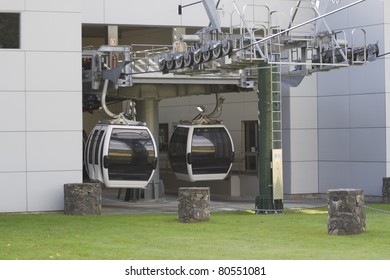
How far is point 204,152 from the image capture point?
33031 millimetres

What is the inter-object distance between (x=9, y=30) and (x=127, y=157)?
546 cm

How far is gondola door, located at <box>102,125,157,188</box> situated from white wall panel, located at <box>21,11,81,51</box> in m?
3.52

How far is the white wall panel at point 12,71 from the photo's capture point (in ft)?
86.7

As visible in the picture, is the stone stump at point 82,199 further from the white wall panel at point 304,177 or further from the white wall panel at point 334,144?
the white wall panel at point 334,144

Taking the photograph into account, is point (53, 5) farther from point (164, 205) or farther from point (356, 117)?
point (356, 117)

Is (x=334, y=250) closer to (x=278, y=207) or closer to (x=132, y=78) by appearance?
(x=278, y=207)

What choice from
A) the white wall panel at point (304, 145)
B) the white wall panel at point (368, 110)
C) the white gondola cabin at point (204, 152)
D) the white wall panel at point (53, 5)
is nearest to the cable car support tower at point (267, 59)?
the white wall panel at point (53, 5)

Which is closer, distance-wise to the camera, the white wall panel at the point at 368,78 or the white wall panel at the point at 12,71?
the white wall panel at the point at 12,71

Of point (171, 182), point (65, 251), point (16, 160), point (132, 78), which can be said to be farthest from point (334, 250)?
point (171, 182)

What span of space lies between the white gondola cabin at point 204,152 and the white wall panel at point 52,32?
24.0 ft

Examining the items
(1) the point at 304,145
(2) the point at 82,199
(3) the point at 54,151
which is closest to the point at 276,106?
(2) the point at 82,199

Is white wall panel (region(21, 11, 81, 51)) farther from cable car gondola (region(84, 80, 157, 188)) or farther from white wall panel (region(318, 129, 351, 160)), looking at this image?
white wall panel (region(318, 129, 351, 160))

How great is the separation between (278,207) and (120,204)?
24.6ft

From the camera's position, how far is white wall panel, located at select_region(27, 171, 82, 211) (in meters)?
26.7
